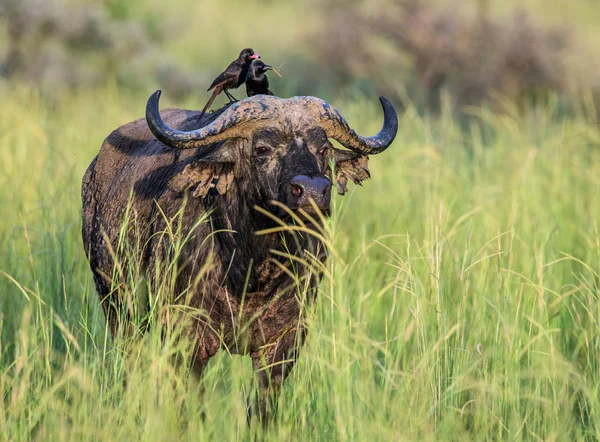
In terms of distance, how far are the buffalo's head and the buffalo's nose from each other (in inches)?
2.8

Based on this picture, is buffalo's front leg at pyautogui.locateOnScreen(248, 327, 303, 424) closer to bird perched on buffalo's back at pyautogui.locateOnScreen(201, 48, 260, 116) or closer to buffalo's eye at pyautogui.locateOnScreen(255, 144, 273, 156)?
buffalo's eye at pyautogui.locateOnScreen(255, 144, 273, 156)

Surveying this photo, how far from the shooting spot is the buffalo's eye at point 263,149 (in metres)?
4.39

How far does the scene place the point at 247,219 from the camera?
4.56m

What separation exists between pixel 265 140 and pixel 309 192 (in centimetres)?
54

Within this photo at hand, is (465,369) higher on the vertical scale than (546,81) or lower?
lower

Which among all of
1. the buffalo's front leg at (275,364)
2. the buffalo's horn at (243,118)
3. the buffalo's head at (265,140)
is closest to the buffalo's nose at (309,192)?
the buffalo's head at (265,140)

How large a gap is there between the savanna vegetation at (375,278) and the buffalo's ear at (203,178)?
667mm

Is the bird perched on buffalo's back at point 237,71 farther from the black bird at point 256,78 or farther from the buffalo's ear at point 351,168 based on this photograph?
the buffalo's ear at point 351,168

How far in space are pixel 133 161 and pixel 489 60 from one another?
10263 millimetres

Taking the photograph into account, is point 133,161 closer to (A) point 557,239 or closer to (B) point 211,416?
(B) point 211,416

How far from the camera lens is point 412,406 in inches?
149

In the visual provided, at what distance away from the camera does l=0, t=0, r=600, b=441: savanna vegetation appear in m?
3.69

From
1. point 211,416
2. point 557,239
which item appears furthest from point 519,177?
point 211,416

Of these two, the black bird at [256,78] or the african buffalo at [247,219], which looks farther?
the black bird at [256,78]
